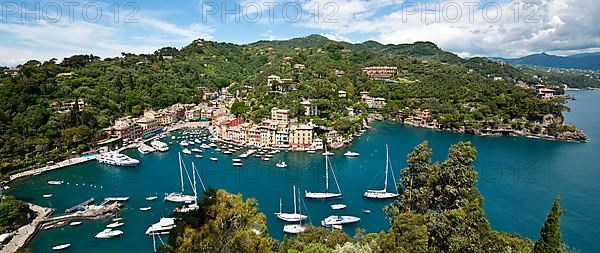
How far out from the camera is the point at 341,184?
2012 cm

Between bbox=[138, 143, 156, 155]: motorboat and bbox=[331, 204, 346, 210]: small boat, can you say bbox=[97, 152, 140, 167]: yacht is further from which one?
bbox=[331, 204, 346, 210]: small boat

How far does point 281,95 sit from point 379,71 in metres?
22.4

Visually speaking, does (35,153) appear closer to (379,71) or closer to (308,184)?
(308,184)

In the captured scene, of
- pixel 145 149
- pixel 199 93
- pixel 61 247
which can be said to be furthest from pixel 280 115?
pixel 61 247

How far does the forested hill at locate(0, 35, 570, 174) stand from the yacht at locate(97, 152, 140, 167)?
103 inches

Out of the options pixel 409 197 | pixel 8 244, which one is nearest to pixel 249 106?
pixel 8 244

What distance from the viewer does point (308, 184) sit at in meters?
20.2

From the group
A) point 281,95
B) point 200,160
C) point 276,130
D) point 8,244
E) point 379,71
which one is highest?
point 379,71

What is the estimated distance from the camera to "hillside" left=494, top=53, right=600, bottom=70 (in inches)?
6043

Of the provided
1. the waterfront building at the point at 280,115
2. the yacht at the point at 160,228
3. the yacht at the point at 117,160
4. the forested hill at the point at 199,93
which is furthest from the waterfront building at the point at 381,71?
the yacht at the point at 160,228

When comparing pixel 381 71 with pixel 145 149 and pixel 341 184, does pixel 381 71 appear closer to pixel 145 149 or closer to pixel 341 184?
pixel 145 149

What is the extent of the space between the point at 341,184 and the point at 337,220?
5062 millimetres

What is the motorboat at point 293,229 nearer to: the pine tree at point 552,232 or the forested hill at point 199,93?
the pine tree at point 552,232

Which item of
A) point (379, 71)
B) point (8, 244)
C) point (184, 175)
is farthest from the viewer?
point (379, 71)
